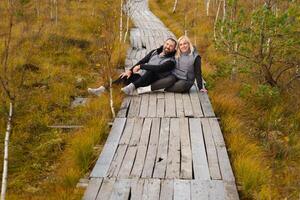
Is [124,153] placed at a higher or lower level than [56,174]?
higher

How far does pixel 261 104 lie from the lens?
7.73m

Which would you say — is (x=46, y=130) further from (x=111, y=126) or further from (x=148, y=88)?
(x=148, y=88)

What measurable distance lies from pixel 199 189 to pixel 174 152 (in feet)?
3.28

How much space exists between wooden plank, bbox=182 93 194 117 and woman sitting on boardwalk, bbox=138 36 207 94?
204 mm

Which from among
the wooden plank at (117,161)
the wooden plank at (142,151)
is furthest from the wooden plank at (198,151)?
the wooden plank at (117,161)

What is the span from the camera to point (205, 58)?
38.4 ft

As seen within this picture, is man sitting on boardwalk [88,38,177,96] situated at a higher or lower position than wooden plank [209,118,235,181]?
higher

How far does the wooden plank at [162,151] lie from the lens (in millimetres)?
4655

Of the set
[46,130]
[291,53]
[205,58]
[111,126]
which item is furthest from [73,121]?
[205,58]

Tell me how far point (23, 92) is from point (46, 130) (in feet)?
5.40

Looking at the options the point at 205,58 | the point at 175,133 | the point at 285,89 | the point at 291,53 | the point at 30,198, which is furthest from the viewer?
the point at 205,58

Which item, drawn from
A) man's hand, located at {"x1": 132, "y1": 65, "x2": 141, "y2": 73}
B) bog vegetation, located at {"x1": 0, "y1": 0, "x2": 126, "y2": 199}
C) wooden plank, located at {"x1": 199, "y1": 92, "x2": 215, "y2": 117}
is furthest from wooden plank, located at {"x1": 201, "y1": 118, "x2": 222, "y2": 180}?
man's hand, located at {"x1": 132, "y1": 65, "x2": 141, "y2": 73}

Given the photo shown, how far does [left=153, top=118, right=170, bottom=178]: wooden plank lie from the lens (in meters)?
4.65

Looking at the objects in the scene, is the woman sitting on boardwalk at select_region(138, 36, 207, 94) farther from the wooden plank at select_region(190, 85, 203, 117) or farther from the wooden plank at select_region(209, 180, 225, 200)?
the wooden plank at select_region(209, 180, 225, 200)
